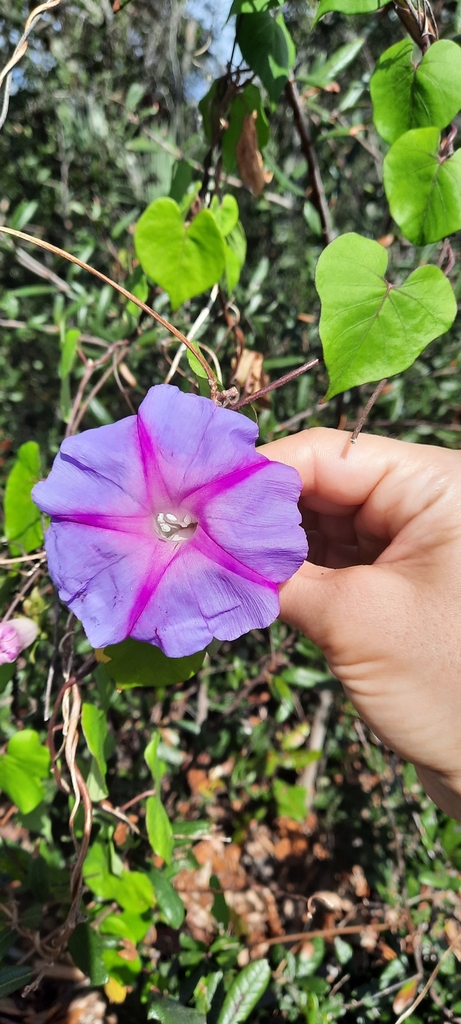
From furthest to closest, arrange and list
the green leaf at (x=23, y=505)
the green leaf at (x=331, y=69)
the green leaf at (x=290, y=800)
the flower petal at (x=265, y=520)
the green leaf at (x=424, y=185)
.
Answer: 1. the green leaf at (x=290, y=800)
2. the green leaf at (x=331, y=69)
3. the green leaf at (x=23, y=505)
4. the green leaf at (x=424, y=185)
5. the flower petal at (x=265, y=520)

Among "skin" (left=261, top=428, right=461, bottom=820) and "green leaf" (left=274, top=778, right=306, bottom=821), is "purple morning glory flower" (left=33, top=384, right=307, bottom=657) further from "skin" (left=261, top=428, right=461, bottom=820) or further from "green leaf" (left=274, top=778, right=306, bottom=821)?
"green leaf" (left=274, top=778, right=306, bottom=821)

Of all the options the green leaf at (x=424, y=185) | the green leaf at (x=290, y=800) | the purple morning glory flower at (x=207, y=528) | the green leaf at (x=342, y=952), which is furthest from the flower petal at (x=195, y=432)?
the green leaf at (x=290, y=800)

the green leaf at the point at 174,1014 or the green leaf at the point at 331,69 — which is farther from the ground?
the green leaf at the point at 331,69

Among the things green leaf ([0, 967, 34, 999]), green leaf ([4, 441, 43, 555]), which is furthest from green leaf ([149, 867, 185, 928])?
green leaf ([4, 441, 43, 555])

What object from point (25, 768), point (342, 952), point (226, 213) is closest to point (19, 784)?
point (25, 768)

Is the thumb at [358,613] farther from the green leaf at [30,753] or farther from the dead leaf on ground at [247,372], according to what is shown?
the green leaf at [30,753]

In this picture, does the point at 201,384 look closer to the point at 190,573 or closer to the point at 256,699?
the point at 190,573
